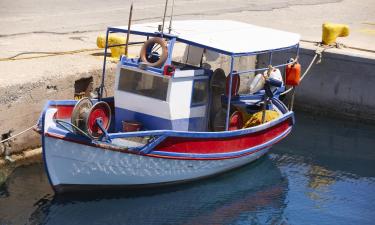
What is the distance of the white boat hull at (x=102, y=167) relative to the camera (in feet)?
34.4

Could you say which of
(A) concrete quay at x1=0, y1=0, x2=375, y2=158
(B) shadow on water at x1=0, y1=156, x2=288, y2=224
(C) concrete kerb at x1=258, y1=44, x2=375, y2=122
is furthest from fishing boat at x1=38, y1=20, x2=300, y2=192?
(C) concrete kerb at x1=258, y1=44, x2=375, y2=122

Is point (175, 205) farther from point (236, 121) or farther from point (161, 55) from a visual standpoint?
point (161, 55)

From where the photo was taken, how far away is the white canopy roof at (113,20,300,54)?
11.3m

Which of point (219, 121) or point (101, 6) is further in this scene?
point (101, 6)

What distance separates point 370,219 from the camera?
1145 centimetres

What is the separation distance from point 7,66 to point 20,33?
3.40 meters

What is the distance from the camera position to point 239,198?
1187cm

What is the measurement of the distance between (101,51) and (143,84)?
4.18 meters

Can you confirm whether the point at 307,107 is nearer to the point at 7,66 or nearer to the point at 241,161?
the point at 241,161

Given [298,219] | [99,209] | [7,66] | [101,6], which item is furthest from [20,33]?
[298,219]

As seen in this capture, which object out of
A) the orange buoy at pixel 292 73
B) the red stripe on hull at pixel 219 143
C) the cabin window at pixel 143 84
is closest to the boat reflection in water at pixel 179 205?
the red stripe on hull at pixel 219 143

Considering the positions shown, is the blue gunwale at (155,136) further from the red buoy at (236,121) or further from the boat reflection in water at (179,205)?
the boat reflection in water at (179,205)

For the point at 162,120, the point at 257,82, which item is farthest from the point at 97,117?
the point at 257,82

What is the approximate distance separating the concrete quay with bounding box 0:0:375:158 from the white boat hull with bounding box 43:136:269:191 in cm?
165
